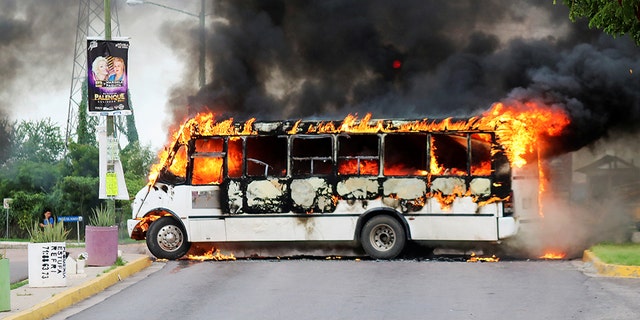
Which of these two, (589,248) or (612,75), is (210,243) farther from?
(612,75)

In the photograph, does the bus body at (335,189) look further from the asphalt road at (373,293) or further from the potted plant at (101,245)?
the potted plant at (101,245)

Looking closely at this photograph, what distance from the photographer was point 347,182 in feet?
61.5

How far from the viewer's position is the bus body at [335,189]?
18.3 meters

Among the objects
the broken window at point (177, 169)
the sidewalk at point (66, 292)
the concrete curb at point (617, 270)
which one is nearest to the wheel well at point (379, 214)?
the broken window at point (177, 169)

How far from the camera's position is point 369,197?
61.2ft

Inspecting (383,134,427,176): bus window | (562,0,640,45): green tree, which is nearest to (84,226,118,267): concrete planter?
(383,134,427,176): bus window

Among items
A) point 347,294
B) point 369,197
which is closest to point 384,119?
point 369,197

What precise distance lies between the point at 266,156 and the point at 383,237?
8.40 feet

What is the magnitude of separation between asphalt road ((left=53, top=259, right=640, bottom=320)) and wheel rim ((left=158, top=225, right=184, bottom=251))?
162 centimetres

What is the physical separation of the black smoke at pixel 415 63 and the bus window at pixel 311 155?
1.54m

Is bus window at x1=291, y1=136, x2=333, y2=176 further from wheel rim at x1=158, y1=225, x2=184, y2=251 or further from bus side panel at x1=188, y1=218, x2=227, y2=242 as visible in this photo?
wheel rim at x1=158, y1=225, x2=184, y2=251

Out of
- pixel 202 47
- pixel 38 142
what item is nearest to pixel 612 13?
pixel 202 47

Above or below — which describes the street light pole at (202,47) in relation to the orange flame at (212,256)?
above

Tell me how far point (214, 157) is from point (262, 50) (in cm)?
494
